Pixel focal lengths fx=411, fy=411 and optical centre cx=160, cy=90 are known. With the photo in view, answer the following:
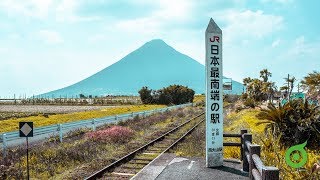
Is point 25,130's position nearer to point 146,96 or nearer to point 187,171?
point 187,171

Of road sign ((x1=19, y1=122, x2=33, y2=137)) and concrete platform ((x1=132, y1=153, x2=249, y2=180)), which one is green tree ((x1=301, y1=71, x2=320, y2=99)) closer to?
concrete platform ((x1=132, y1=153, x2=249, y2=180))

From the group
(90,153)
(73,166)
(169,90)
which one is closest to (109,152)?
(90,153)

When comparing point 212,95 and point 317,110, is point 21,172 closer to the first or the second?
point 212,95

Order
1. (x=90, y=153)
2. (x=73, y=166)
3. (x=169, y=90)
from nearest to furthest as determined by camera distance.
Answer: (x=73, y=166)
(x=90, y=153)
(x=169, y=90)

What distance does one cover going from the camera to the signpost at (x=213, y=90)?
11328 mm

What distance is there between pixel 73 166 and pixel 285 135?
23.0 feet

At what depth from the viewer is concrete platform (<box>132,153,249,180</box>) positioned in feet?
34.1

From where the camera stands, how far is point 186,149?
52.5 feet

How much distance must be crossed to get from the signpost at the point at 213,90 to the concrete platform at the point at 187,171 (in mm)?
536

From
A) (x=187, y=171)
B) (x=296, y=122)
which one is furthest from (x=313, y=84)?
(x=187, y=171)

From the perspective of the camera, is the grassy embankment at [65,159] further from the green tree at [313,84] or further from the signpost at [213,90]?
the green tree at [313,84]

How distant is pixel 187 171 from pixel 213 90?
2328mm

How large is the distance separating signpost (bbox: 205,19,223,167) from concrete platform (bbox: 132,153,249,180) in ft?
1.76

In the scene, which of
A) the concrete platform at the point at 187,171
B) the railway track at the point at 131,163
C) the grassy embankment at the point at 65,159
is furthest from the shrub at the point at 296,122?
the grassy embankment at the point at 65,159
